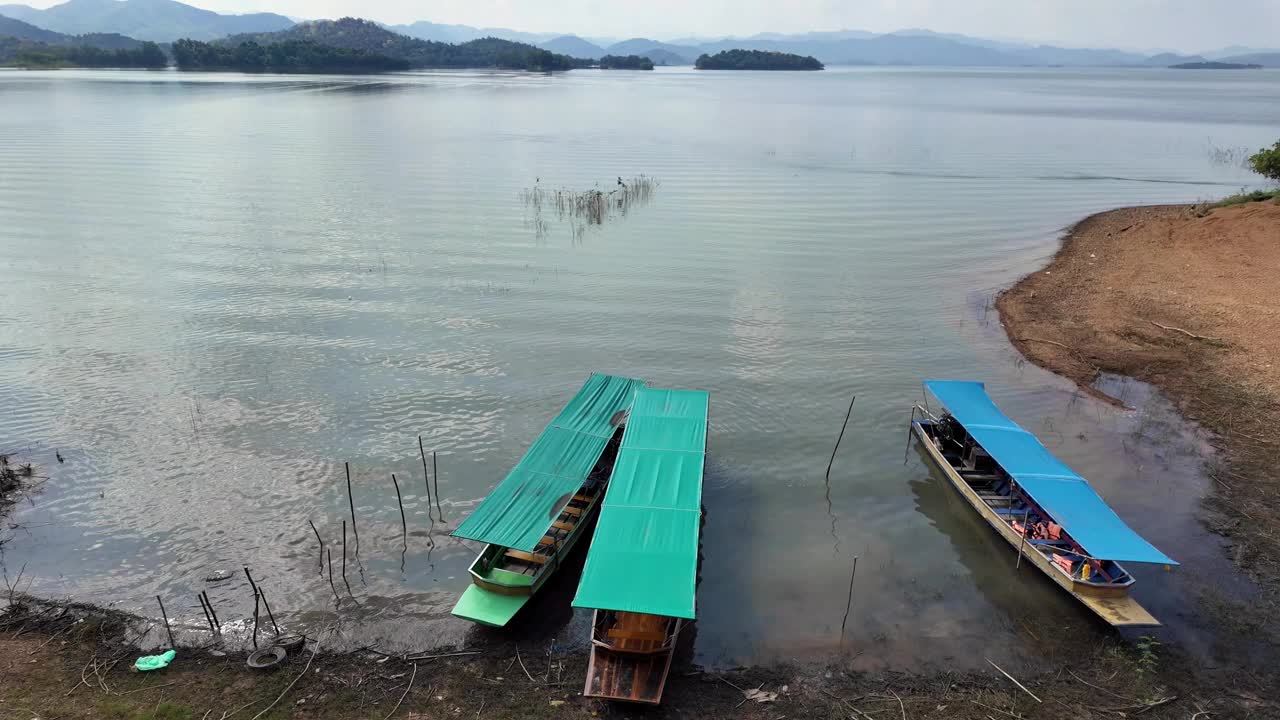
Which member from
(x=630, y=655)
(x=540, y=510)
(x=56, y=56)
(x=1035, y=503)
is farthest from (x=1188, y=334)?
(x=56, y=56)

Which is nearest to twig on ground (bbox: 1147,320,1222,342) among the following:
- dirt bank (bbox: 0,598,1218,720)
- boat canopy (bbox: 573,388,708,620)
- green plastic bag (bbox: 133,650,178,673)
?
dirt bank (bbox: 0,598,1218,720)

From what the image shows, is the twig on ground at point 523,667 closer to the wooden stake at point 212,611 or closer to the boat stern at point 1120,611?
the wooden stake at point 212,611

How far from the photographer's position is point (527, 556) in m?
17.2

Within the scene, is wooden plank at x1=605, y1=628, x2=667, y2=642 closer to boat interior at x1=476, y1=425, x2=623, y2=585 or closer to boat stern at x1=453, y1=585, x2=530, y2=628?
boat stern at x1=453, y1=585, x2=530, y2=628

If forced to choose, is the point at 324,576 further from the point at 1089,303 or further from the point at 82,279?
the point at 1089,303

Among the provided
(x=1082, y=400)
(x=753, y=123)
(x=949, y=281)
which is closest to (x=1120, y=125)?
(x=753, y=123)

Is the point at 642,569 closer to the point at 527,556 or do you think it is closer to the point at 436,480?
the point at 527,556

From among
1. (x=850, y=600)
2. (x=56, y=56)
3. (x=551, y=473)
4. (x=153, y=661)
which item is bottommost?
(x=153, y=661)

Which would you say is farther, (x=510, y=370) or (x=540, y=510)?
(x=510, y=370)

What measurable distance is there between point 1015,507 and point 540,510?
13.0m

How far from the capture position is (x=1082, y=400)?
25906 millimetres

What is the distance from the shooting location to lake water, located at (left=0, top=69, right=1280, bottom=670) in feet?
56.6

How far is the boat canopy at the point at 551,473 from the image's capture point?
55.2 feet

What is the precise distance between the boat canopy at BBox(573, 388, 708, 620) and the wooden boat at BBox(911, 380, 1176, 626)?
8.06m
